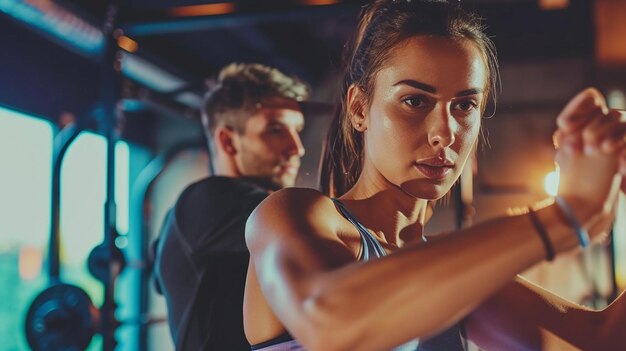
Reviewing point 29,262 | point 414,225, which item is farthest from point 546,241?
point 29,262

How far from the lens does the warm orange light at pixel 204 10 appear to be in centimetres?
164

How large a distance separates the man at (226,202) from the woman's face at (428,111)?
0.78m

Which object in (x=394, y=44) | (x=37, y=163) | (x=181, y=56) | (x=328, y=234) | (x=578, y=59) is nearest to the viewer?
(x=328, y=234)

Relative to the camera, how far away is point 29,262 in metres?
4.02

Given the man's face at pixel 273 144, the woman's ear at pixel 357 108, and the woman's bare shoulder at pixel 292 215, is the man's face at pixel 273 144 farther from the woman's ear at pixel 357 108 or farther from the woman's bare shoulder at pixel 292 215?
the woman's bare shoulder at pixel 292 215

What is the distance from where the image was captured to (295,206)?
0.86 m

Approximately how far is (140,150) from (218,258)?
4.36 m

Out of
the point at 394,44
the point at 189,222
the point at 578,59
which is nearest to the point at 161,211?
the point at 578,59

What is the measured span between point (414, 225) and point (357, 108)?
0.24m

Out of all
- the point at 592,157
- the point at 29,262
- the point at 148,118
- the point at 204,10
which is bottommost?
the point at 29,262

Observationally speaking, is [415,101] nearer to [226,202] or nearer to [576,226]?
[576,226]

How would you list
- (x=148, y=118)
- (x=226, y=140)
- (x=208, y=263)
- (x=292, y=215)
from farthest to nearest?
(x=148, y=118)
(x=226, y=140)
(x=208, y=263)
(x=292, y=215)

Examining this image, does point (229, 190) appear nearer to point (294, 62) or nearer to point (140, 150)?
point (294, 62)

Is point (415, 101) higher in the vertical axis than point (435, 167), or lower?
higher
